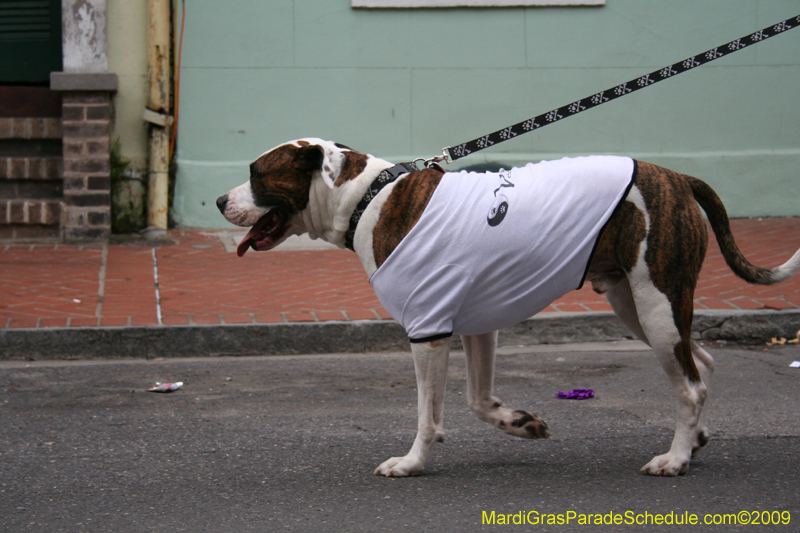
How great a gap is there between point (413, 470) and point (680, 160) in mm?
7548

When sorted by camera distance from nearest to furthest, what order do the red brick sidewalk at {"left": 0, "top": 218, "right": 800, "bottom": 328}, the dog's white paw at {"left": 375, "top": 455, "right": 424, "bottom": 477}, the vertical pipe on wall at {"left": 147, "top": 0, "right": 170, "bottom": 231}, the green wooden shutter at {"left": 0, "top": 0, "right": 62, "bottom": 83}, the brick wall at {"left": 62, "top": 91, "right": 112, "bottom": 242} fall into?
the dog's white paw at {"left": 375, "top": 455, "right": 424, "bottom": 477} → the red brick sidewalk at {"left": 0, "top": 218, "right": 800, "bottom": 328} → the brick wall at {"left": 62, "top": 91, "right": 112, "bottom": 242} → the vertical pipe on wall at {"left": 147, "top": 0, "right": 170, "bottom": 231} → the green wooden shutter at {"left": 0, "top": 0, "right": 62, "bottom": 83}

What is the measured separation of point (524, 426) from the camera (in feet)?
12.3

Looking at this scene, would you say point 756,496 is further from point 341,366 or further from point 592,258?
point 341,366

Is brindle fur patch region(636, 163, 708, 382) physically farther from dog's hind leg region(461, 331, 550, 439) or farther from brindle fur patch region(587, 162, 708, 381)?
dog's hind leg region(461, 331, 550, 439)

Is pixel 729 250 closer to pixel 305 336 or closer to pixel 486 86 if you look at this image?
pixel 305 336

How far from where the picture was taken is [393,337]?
598 centimetres

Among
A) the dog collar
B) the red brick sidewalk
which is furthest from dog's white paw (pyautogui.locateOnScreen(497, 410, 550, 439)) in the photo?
the red brick sidewalk

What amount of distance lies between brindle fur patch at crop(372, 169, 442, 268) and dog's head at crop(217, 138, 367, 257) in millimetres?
207

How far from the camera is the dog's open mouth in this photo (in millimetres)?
3678

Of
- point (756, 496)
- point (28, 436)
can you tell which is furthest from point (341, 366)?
point (756, 496)

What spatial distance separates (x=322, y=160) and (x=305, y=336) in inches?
101

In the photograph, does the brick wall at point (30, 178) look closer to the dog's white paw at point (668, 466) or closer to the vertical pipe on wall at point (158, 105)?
the vertical pipe on wall at point (158, 105)

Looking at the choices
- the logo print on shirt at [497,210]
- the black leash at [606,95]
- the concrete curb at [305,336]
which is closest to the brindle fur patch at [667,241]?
the logo print on shirt at [497,210]

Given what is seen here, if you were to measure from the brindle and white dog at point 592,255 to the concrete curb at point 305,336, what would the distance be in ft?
7.38
